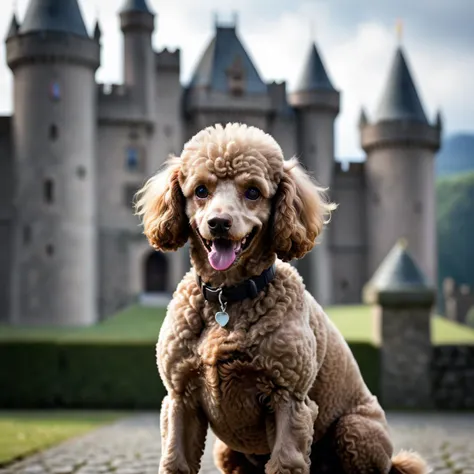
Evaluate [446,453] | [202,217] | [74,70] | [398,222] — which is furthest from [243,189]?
[398,222]

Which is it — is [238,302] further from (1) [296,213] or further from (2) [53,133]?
(2) [53,133]

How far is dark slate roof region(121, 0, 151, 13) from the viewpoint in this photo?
103ft

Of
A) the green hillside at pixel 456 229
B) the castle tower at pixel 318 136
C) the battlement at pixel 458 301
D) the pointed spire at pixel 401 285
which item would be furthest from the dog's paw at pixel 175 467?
the green hillside at pixel 456 229

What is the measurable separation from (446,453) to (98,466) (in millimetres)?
3140

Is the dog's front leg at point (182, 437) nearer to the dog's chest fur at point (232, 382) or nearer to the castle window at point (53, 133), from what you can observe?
the dog's chest fur at point (232, 382)

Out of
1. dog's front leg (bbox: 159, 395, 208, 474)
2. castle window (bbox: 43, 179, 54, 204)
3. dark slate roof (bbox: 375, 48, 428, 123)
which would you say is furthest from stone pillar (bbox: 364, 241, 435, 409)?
dark slate roof (bbox: 375, 48, 428, 123)

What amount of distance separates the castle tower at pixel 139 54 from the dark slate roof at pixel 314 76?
6.95 m

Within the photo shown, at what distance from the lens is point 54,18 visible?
99.7 feet

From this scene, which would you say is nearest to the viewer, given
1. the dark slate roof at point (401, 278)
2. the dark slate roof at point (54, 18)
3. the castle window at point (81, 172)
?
the dark slate roof at point (401, 278)

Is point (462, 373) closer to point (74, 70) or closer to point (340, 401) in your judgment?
point (340, 401)

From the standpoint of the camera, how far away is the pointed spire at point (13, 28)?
3069cm

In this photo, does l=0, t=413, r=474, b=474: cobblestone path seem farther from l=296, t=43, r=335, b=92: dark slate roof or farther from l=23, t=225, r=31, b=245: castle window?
l=296, t=43, r=335, b=92: dark slate roof

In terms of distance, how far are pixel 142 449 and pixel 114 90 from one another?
1034 inches

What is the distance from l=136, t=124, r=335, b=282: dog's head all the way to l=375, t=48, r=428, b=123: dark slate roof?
33.1 metres
